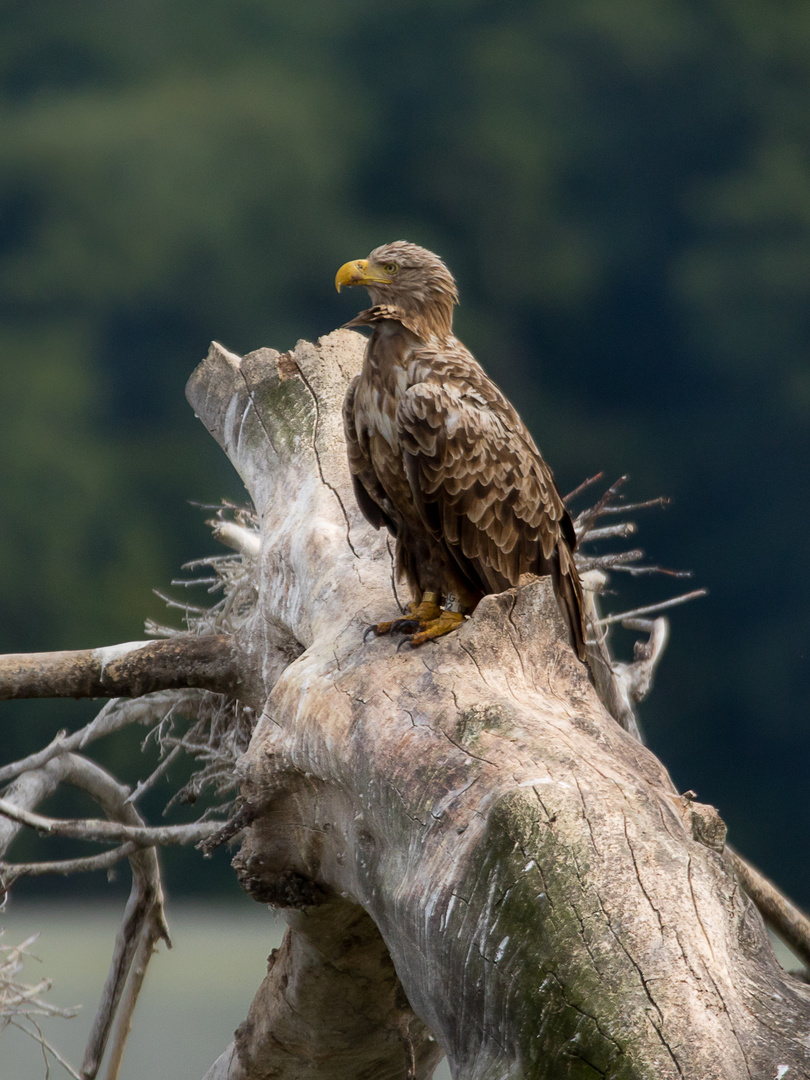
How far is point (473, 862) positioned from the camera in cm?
149

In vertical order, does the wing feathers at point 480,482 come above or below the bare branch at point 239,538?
below

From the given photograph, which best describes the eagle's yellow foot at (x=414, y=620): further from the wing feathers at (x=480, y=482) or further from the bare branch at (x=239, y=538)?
the bare branch at (x=239, y=538)

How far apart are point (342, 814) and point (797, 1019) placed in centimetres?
96

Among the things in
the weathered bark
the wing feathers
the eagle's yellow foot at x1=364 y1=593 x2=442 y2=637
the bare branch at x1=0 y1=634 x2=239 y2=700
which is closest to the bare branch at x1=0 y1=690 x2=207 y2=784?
the bare branch at x1=0 y1=634 x2=239 y2=700

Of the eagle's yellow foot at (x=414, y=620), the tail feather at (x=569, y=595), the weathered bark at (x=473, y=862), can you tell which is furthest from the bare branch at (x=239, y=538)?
the tail feather at (x=569, y=595)

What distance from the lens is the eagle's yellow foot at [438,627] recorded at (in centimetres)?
214

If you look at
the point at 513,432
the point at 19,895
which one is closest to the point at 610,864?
the point at 513,432

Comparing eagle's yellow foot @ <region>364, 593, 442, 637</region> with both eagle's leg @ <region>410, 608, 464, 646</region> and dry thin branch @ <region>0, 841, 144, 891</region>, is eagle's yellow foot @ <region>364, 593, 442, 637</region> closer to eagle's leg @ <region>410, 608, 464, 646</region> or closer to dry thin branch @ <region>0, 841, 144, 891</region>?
eagle's leg @ <region>410, 608, 464, 646</region>

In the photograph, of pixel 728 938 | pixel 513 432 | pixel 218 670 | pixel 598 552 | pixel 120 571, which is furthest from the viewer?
pixel 598 552

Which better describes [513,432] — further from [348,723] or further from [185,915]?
[185,915]

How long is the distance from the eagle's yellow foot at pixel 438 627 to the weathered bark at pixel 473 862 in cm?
5

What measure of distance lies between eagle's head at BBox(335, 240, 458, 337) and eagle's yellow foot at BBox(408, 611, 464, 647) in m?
0.69

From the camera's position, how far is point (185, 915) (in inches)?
213

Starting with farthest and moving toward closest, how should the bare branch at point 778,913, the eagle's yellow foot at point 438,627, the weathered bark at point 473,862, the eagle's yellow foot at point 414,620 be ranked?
the bare branch at point 778,913 < the eagle's yellow foot at point 414,620 < the eagle's yellow foot at point 438,627 < the weathered bark at point 473,862
